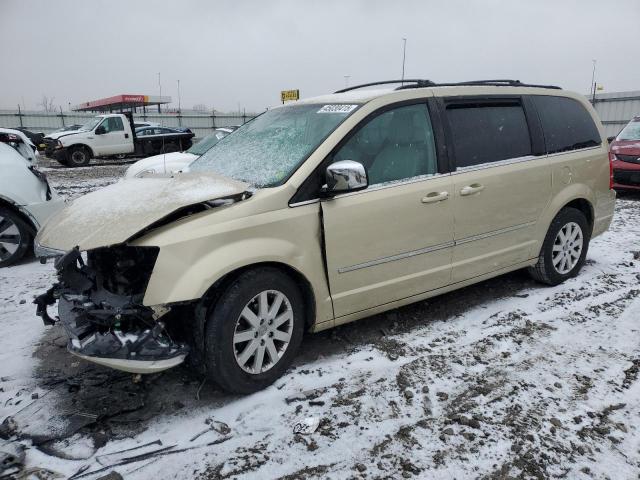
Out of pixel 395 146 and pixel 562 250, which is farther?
pixel 562 250

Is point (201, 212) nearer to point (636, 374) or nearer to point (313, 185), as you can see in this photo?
point (313, 185)

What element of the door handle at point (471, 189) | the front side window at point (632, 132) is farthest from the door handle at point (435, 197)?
the front side window at point (632, 132)

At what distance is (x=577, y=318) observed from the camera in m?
3.85

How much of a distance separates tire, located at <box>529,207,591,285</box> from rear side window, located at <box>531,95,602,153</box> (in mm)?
607

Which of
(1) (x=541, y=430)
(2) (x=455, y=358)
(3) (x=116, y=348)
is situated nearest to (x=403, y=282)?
(2) (x=455, y=358)

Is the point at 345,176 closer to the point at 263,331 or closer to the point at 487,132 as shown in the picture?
the point at 263,331

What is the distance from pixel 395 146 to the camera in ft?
11.1

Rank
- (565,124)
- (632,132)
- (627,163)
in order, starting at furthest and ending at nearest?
(632,132) < (627,163) < (565,124)

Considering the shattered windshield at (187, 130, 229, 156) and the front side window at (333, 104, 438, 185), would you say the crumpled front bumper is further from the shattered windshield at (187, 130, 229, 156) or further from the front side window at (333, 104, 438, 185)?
the shattered windshield at (187, 130, 229, 156)

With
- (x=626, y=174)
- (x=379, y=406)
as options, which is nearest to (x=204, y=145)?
(x=379, y=406)

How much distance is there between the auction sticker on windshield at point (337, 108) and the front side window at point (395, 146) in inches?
6.3

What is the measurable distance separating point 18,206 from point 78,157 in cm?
1357

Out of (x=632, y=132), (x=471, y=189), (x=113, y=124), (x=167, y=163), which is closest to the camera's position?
(x=471, y=189)

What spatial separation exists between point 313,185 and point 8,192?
414cm
